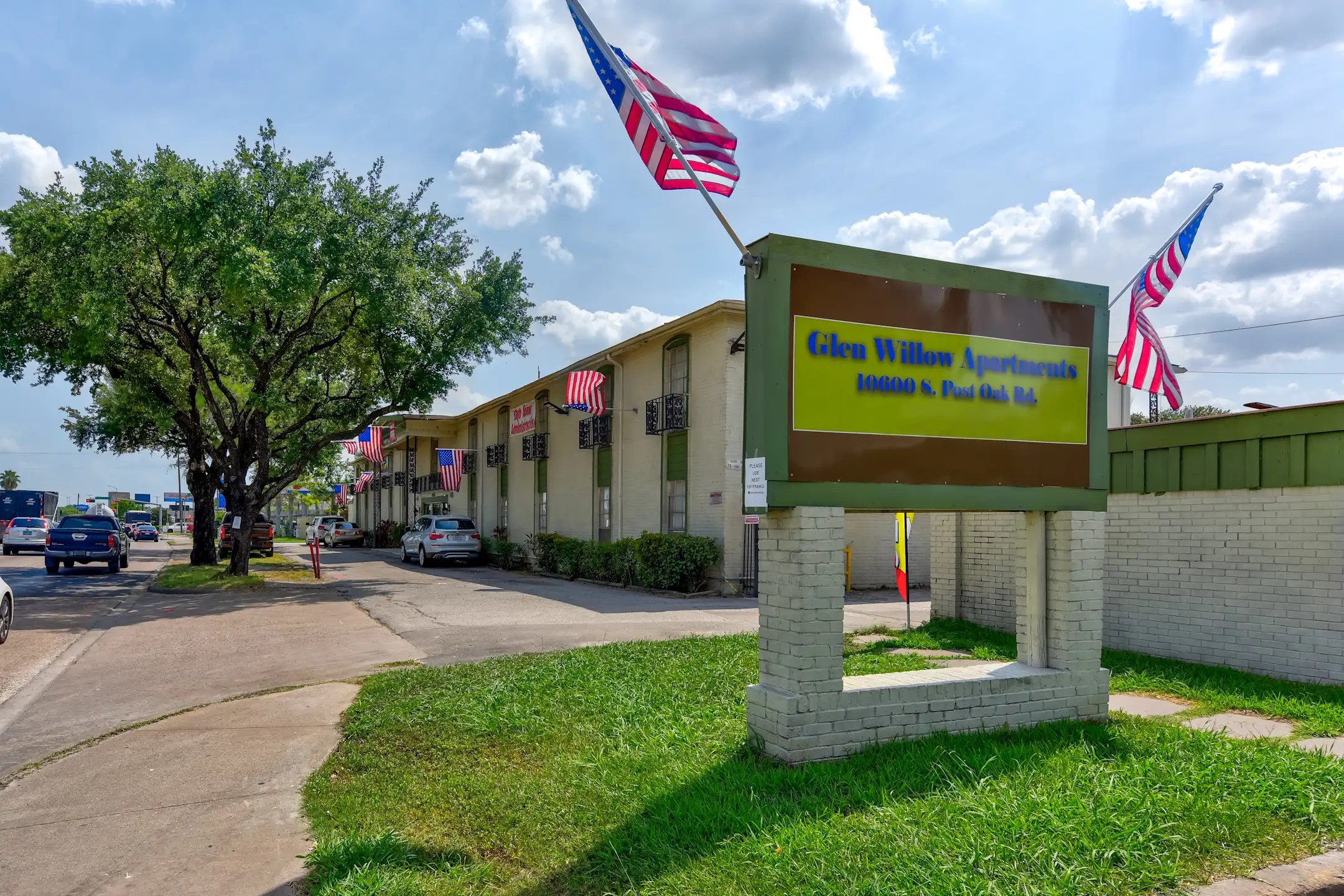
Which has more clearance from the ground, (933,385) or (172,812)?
(933,385)

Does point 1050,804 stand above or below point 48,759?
above

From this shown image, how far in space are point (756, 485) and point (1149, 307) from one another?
9771 millimetres

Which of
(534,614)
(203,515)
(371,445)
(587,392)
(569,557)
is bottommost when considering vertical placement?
(534,614)

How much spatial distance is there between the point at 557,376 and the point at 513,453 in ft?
19.9

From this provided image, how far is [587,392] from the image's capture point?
22.5 meters

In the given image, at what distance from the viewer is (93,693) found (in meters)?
8.98

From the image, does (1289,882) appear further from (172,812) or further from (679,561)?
(679,561)

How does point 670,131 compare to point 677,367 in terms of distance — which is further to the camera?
point 677,367

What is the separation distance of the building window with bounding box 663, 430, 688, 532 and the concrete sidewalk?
46.6ft

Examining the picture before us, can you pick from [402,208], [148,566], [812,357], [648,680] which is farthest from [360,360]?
[812,357]

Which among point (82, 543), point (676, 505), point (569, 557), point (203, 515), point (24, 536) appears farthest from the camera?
point (24, 536)

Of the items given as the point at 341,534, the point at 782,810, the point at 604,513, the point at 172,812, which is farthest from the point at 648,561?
the point at 341,534

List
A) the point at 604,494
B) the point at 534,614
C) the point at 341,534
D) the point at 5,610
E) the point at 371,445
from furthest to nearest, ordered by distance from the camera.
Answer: the point at 341,534, the point at 371,445, the point at 604,494, the point at 534,614, the point at 5,610

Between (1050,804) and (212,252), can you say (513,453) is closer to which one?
(212,252)
